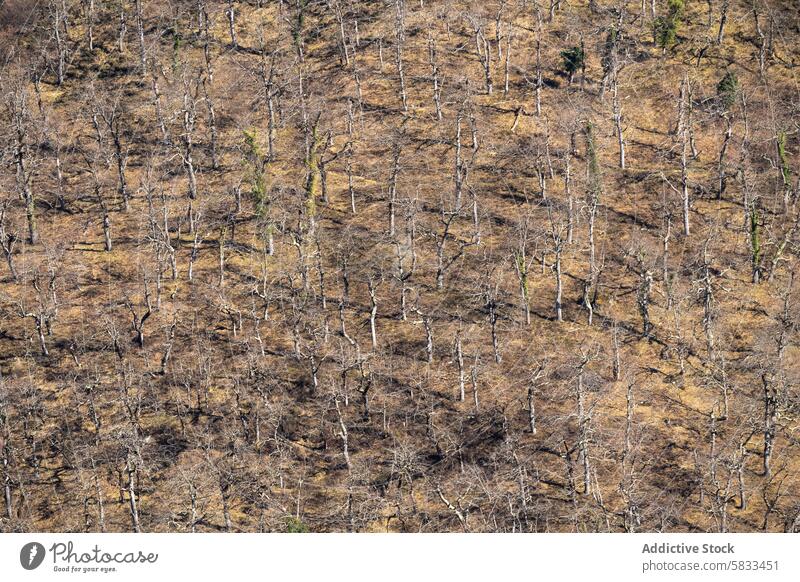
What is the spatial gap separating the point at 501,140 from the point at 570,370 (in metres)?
31.3

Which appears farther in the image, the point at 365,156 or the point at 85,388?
the point at 365,156

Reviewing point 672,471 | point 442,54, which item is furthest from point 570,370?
point 442,54

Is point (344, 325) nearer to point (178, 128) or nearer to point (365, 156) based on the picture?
point (365, 156)

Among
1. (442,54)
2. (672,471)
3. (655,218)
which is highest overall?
(442,54)

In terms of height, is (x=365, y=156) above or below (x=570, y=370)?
above

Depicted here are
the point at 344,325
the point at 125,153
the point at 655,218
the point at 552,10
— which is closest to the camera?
the point at 344,325

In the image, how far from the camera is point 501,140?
156 m
